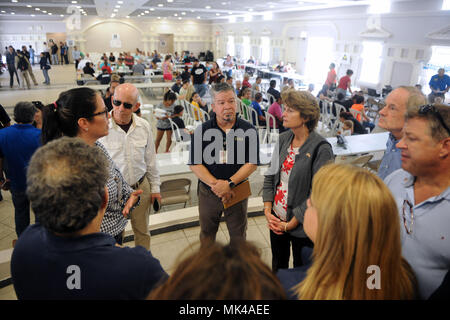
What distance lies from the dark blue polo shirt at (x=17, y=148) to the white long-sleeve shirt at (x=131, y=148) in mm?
907

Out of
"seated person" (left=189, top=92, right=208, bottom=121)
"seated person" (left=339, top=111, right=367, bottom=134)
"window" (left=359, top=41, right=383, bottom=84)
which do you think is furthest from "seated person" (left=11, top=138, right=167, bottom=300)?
"window" (left=359, top=41, right=383, bottom=84)

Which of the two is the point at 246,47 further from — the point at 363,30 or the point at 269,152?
the point at 269,152

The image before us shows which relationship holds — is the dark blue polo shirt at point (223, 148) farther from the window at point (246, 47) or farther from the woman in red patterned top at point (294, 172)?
the window at point (246, 47)

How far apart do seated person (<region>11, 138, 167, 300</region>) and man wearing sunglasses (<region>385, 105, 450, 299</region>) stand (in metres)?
0.95

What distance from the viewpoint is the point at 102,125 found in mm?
1596

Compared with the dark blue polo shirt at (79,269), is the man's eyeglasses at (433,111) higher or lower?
higher

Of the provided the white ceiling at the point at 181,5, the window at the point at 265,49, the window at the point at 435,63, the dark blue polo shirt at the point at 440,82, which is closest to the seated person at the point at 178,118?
the dark blue polo shirt at the point at 440,82

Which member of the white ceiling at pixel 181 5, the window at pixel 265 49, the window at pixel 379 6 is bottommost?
the window at pixel 265 49

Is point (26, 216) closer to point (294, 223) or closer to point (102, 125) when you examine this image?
point (102, 125)

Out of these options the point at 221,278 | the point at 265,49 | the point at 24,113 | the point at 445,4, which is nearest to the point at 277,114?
the point at 24,113

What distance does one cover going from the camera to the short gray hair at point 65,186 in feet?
2.58
